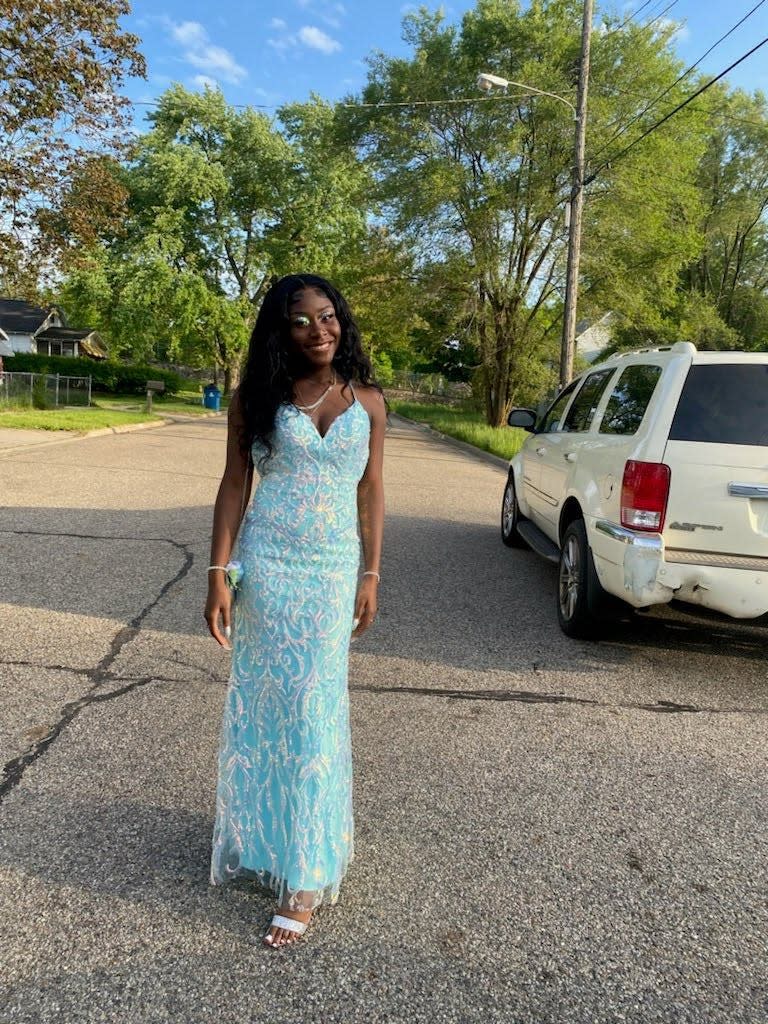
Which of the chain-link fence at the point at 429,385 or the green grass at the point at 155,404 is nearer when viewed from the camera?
the green grass at the point at 155,404

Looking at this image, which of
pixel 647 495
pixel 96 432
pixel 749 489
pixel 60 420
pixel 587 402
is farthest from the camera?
pixel 60 420

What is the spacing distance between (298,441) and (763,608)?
3.16m

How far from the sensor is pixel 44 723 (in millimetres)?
3613

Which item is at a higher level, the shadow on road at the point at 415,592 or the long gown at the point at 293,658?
the long gown at the point at 293,658

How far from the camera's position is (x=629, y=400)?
513cm

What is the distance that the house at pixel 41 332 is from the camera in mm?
53281

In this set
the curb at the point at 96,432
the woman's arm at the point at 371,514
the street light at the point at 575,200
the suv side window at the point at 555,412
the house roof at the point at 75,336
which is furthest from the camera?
the house roof at the point at 75,336

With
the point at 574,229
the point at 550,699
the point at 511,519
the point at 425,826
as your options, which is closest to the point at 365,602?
the point at 425,826

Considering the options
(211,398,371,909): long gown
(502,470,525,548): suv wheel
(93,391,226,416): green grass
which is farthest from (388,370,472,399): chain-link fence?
(211,398,371,909): long gown

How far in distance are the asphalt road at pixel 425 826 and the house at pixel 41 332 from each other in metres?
51.6

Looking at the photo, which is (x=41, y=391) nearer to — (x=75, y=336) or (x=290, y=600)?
(x=290, y=600)

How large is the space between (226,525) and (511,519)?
6.09 m

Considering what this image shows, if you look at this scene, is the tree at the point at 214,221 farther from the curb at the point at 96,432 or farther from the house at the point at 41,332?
the house at the point at 41,332

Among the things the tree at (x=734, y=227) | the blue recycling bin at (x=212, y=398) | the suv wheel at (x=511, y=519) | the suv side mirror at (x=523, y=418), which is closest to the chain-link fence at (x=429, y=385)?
the tree at (x=734, y=227)
